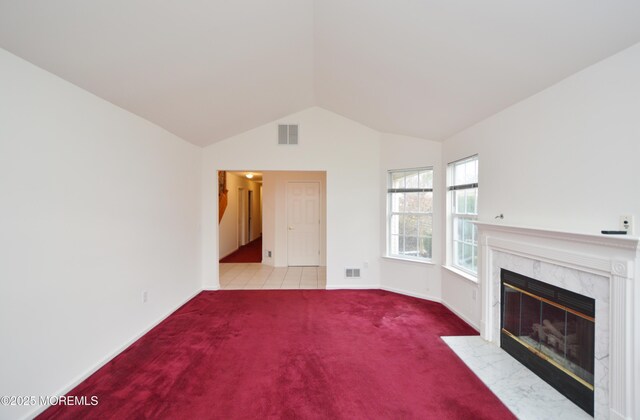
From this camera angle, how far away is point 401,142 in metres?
4.48

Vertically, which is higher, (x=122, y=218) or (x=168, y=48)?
(x=168, y=48)

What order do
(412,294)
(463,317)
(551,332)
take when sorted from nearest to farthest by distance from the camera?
(551,332)
(463,317)
(412,294)

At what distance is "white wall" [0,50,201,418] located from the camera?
1778 millimetres

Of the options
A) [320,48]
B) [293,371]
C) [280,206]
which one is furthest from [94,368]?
[280,206]

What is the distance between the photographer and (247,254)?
8133 millimetres

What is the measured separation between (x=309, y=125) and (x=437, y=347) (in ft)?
11.8

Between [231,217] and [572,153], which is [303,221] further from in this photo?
[572,153]

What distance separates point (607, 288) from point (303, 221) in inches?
205

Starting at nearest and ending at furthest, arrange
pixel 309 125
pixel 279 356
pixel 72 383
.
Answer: pixel 72 383 < pixel 279 356 < pixel 309 125

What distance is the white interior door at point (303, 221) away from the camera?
6520 millimetres

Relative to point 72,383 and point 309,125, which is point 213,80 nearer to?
point 309,125

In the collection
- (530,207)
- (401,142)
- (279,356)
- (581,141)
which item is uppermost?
(401,142)

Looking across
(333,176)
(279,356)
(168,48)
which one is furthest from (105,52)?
(333,176)

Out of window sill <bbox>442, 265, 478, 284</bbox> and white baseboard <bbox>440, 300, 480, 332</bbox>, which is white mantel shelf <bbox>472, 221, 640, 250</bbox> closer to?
window sill <bbox>442, 265, 478, 284</bbox>
